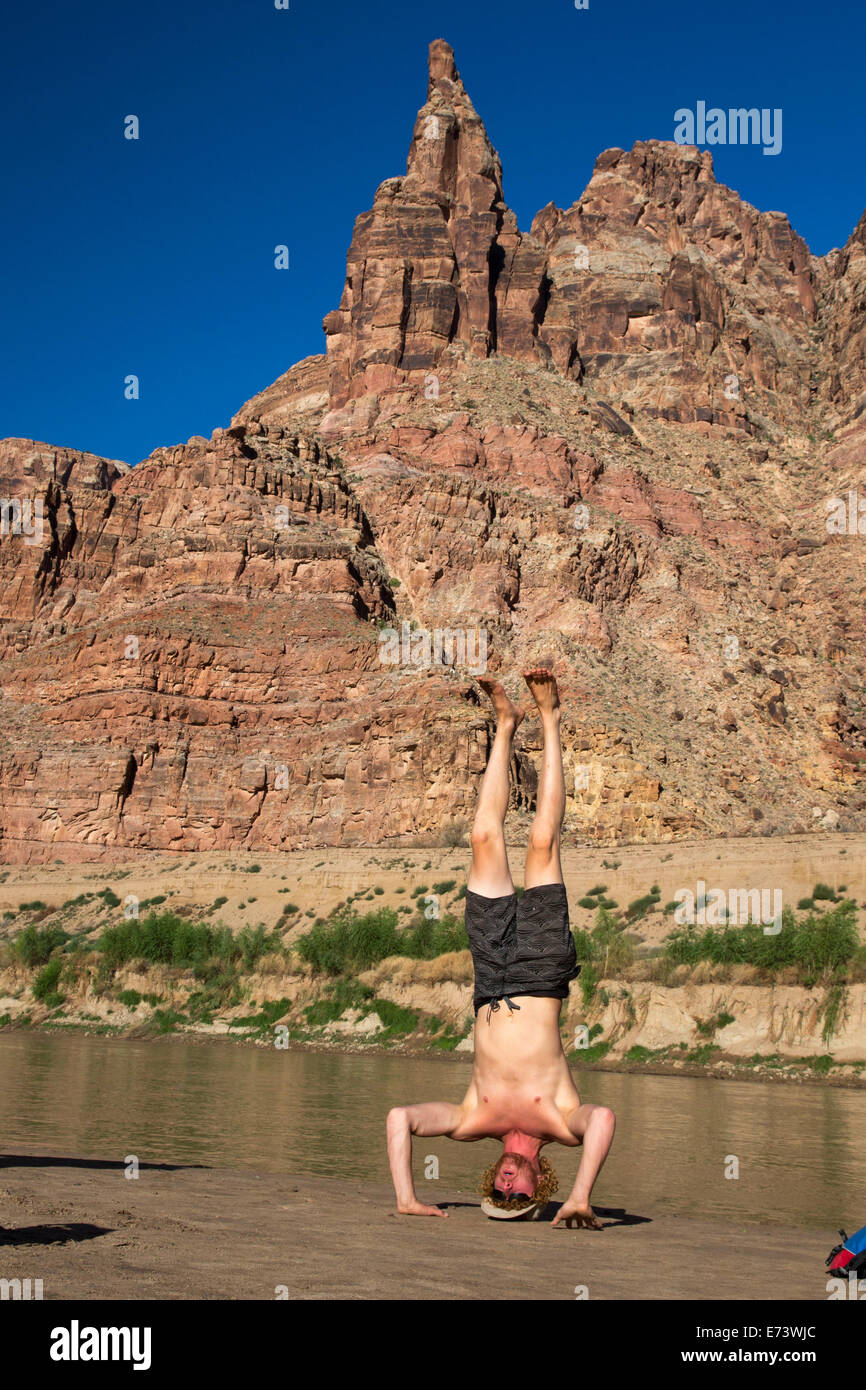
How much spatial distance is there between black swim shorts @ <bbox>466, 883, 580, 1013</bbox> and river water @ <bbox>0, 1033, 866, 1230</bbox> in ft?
15.4

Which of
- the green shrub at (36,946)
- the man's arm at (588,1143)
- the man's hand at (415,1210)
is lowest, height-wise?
the green shrub at (36,946)

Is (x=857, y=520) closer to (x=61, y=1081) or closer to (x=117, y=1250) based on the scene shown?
(x=61, y=1081)

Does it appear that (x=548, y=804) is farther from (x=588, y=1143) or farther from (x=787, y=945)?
(x=787, y=945)

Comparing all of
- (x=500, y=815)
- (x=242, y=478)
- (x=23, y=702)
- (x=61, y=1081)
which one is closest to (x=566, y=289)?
(x=242, y=478)

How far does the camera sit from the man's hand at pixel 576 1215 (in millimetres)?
8234

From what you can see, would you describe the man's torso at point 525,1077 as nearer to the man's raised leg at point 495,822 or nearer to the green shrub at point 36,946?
the man's raised leg at point 495,822

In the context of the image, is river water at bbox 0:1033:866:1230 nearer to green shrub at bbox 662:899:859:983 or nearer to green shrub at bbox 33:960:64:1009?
green shrub at bbox 662:899:859:983

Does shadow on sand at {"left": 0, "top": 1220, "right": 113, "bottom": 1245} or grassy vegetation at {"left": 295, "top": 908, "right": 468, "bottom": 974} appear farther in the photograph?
grassy vegetation at {"left": 295, "top": 908, "right": 468, "bottom": 974}

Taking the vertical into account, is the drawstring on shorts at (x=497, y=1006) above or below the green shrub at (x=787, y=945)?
above

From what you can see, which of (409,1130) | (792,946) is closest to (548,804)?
(409,1130)

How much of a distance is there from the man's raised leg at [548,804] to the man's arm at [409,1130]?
172 centimetres

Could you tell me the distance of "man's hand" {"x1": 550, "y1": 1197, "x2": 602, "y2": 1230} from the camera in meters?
8.23

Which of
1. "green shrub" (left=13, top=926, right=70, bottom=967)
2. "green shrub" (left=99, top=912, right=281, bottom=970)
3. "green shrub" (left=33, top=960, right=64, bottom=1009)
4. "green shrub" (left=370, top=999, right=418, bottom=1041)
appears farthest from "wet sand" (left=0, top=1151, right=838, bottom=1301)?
"green shrub" (left=13, top=926, right=70, bottom=967)

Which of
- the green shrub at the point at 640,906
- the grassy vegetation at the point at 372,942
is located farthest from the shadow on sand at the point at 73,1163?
the green shrub at the point at 640,906
